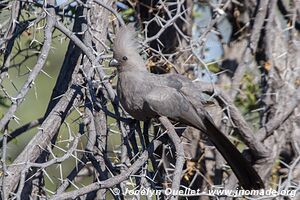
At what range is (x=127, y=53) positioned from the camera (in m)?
3.87

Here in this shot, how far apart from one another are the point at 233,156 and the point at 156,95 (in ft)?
2.10

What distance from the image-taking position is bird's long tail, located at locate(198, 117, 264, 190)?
4.02 m

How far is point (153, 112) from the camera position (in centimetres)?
377

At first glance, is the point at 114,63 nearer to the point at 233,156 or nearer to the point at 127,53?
the point at 127,53

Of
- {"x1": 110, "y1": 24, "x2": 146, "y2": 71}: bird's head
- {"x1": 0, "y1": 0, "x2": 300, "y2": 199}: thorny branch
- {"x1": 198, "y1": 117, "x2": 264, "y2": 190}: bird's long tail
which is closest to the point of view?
{"x1": 0, "y1": 0, "x2": 300, "y2": 199}: thorny branch

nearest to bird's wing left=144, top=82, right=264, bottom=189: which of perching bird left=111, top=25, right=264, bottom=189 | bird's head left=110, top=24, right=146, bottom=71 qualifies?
perching bird left=111, top=25, right=264, bottom=189

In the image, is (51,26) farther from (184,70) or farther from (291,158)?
(291,158)

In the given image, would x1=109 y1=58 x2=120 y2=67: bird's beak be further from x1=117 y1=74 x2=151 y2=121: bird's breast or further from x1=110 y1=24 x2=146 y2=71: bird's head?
x1=117 y1=74 x2=151 y2=121: bird's breast

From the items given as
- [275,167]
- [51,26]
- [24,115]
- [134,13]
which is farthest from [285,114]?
[24,115]

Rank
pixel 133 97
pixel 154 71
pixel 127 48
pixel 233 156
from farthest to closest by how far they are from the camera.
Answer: pixel 154 71 < pixel 233 156 < pixel 127 48 < pixel 133 97

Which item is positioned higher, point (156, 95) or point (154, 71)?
point (156, 95)

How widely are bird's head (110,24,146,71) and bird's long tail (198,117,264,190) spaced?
20.5 inches

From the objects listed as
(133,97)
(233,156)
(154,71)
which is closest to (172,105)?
(133,97)

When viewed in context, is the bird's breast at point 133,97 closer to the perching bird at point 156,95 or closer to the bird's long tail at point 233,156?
the perching bird at point 156,95
